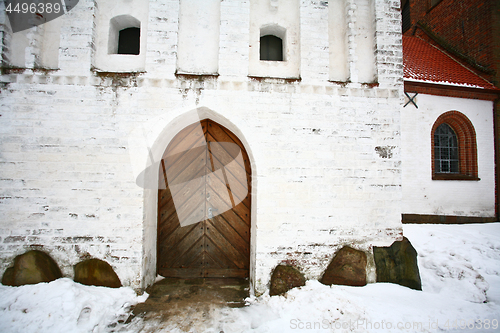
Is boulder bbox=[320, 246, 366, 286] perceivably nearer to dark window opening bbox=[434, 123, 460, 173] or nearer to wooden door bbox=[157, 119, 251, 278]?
wooden door bbox=[157, 119, 251, 278]

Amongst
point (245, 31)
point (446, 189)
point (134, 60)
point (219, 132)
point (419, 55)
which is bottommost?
point (446, 189)

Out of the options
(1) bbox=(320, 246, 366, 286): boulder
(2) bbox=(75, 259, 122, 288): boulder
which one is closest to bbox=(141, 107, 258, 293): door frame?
(2) bbox=(75, 259, 122, 288): boulder

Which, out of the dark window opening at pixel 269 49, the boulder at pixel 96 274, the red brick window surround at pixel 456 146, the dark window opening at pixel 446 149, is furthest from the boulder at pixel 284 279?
the dark window opening at pixel 446 149

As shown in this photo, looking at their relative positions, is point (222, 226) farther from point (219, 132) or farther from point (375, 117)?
point (375, 117)

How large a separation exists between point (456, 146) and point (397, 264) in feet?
20.3

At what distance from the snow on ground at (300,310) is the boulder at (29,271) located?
10cm

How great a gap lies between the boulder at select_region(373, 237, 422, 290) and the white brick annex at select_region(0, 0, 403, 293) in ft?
0.44

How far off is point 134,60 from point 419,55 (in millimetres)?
9298

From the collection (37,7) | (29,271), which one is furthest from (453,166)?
(37,7)

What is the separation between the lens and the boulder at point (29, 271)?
292cm

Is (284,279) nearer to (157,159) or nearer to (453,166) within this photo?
(157,159)

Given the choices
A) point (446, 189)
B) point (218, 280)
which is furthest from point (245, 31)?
point (446, 189)

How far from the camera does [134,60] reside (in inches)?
131

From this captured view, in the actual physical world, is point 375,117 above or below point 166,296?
above
